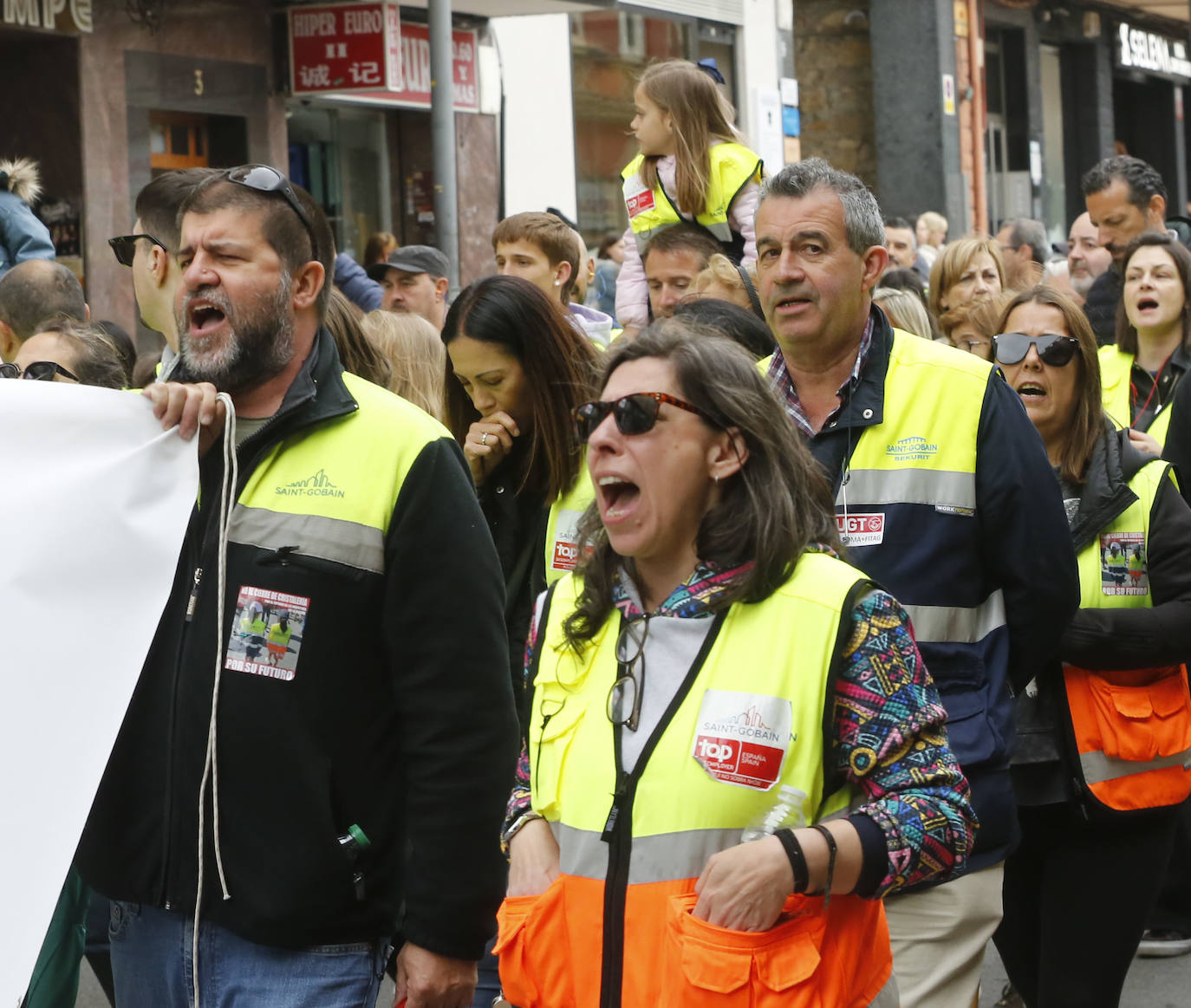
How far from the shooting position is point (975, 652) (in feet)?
12.9

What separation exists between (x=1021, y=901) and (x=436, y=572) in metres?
2.19

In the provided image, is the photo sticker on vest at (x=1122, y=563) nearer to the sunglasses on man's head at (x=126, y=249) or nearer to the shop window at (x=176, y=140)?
the sunglasses on man's head at (x=126, y=249)

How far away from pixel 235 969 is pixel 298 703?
47cm

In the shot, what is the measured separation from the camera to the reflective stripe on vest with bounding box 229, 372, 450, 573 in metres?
3.22

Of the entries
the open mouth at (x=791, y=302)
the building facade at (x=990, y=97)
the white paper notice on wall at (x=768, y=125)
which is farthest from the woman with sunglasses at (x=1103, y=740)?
the building facade at (x=990, y=97)

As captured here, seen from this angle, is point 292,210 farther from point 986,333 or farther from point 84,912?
point 986,333

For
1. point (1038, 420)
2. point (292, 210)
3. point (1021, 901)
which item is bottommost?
point (1021, 901)

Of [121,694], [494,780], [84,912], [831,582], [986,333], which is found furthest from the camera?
[986,333]

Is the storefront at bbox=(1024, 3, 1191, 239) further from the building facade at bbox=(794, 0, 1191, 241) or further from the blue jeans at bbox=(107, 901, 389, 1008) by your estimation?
the blue jeans at bbox=(107, 901, 389, 1008)

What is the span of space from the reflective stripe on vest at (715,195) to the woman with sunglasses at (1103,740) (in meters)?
2.57


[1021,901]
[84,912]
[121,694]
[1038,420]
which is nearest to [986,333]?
[1038,420]

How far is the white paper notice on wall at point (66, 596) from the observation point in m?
3.04

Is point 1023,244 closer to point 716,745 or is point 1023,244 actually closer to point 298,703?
point 298,703

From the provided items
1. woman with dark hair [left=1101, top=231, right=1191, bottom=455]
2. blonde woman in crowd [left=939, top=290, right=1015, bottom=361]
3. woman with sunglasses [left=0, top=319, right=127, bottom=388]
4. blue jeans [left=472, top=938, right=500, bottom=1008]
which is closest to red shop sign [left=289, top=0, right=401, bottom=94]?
blonde woman in crowd [left=939, top=290, right=1015, bottom=361]
